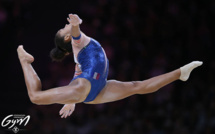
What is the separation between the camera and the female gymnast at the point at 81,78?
3311 millimetres

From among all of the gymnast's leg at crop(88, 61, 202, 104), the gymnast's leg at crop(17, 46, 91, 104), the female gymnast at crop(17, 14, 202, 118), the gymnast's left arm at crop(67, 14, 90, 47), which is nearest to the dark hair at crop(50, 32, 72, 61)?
the female gymnast at crop(17, 14, 202, 118)

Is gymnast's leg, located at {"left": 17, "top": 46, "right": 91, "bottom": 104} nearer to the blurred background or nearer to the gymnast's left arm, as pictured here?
the gymnast's left arm

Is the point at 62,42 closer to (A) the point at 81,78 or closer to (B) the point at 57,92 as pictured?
(A) the point at 81,78

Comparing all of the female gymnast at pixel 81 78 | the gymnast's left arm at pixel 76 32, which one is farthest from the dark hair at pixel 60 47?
the gymnast's left arm at pixel 76 32

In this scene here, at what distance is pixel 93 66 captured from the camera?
11.6 ft

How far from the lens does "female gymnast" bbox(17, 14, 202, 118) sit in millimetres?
3311

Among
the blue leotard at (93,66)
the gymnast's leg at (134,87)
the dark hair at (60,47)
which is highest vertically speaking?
the dark hair at (60,47)

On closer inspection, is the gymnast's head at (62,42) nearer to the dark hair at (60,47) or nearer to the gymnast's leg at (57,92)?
the dark hair at (60,47)

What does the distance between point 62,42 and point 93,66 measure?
1.46 feet

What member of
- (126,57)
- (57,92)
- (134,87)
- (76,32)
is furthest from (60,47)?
(126,57)

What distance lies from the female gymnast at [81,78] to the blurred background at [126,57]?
188 cm

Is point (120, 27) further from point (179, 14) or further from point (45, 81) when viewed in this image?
point (45, 81)

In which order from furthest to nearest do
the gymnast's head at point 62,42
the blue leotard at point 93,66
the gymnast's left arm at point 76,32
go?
the gymnast's head at point 62,42, the blue leotard at point 93,66, the gymnast's left arm at point 76,32

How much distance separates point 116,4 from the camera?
665 centimetres
